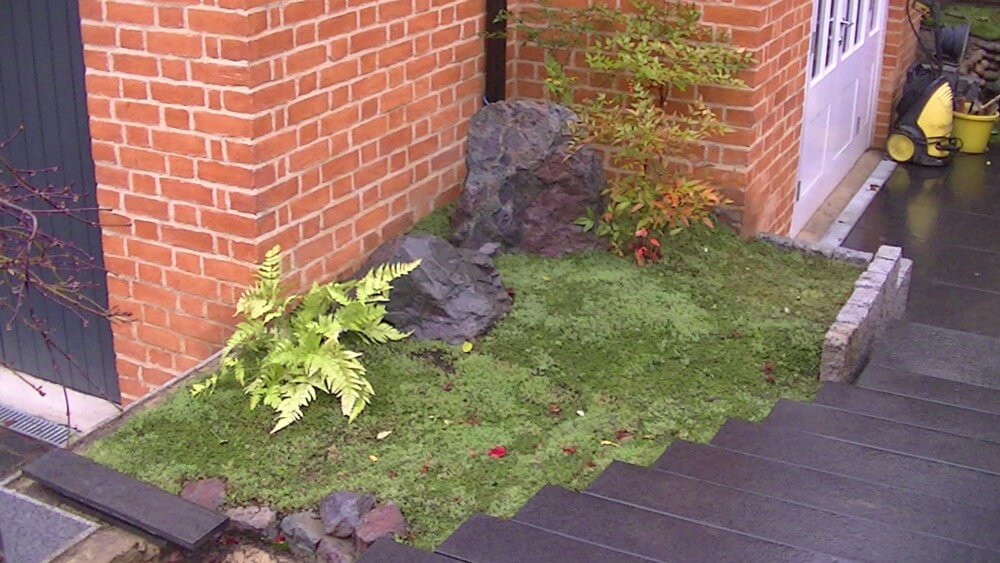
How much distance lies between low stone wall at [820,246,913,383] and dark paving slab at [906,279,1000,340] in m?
0.34

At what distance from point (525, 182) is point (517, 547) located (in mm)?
2828

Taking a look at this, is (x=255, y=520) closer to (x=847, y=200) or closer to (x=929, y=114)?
(x=847, y=200)

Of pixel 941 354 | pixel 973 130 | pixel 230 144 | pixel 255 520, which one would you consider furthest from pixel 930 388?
pixel 973 130

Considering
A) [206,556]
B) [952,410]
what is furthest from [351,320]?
[952,410]

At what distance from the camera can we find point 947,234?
27.5 feet

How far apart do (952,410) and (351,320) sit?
7.96 ft

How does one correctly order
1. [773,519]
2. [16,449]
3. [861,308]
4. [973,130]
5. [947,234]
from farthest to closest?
[973,130]
[947,234]
[16,449]
[861,308]
[773,519]

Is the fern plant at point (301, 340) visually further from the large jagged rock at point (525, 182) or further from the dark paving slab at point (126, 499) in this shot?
the large jagged rock at point (525, 182)

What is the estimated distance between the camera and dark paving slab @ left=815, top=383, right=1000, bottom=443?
4449mm

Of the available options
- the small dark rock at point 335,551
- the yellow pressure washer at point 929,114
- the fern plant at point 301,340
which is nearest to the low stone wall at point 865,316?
the fern plant at point 301,340

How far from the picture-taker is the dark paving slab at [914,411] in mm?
4449

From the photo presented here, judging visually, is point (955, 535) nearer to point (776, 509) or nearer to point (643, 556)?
point (776, 509)

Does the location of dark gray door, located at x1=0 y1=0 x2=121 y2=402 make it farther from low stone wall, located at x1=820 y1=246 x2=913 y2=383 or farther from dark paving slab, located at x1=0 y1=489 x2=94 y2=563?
low stone wall, located at x1=820 y1=246 x2=913 y2=383

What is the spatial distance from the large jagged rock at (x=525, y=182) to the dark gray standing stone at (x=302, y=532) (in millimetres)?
2154
